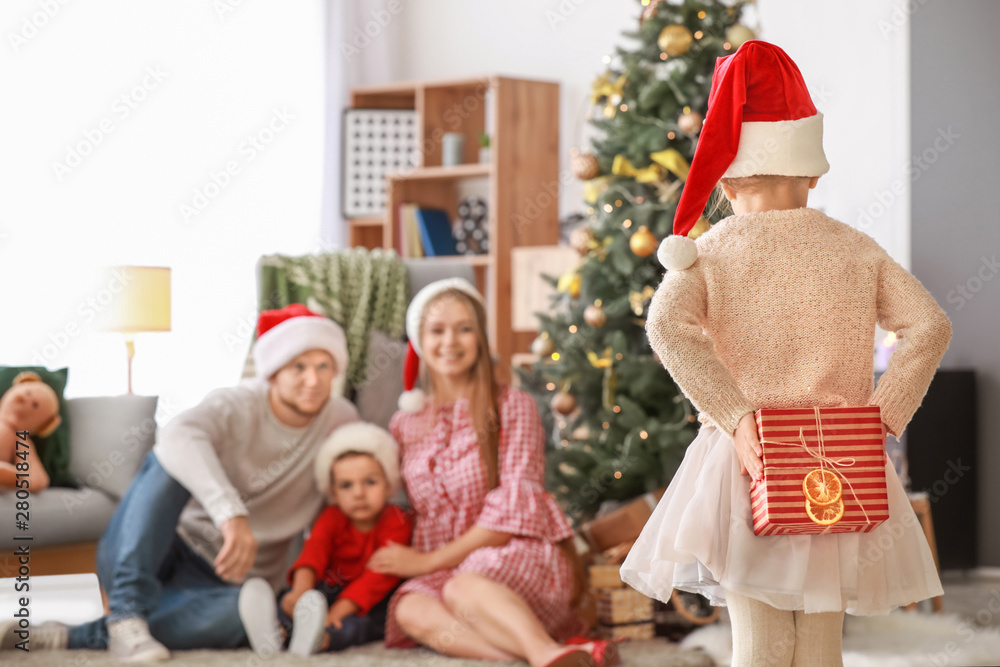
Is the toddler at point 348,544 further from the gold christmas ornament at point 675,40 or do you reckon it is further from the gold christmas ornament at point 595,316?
the gold christmas ornament at point 675,40

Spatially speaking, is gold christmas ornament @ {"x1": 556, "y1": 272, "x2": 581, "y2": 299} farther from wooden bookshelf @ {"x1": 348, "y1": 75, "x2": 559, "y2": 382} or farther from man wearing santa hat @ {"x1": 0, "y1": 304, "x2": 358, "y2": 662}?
wooden bookshelf @ {"x1": 348, "y1": 75, "x2": 559, "y2": 382}

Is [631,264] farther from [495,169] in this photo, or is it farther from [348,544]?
[495,169]

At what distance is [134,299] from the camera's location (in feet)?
11.3

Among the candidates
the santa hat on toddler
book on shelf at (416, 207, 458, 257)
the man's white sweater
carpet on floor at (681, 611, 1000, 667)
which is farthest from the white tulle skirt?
book on shelf at (416, 207, 458, 257)

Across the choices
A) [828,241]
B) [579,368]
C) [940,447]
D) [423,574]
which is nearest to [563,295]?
[579,368]

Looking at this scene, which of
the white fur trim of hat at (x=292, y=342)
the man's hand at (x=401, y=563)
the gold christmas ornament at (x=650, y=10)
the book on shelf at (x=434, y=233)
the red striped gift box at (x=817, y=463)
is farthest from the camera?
the book on shelf at (x=434, y=233)

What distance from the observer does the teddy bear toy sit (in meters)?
2.43

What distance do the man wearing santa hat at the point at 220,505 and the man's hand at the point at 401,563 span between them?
0.23 m

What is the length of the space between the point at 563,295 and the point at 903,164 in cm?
160

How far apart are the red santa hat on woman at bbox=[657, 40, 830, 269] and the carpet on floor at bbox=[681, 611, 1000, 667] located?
136cm

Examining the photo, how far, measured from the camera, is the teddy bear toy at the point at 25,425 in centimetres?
243

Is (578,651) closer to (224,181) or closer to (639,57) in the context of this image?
(639,57)

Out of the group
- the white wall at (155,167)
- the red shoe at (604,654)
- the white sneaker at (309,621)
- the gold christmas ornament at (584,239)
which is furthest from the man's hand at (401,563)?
the white wall at (155,167)

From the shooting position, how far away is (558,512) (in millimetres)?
2492
